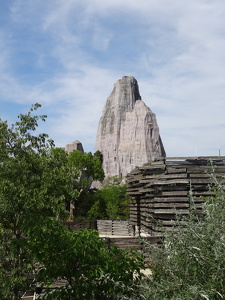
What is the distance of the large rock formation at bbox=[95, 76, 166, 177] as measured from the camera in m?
86.2

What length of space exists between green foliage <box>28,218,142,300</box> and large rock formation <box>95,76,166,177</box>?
3045 inches

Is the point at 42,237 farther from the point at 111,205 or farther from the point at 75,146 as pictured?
the point at 75,146

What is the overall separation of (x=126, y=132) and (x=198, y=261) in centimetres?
8655

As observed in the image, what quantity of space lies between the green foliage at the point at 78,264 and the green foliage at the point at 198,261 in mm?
970

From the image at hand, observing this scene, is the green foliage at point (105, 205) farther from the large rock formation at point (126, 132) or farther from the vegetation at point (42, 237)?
the large rock formation at point (126, 132)

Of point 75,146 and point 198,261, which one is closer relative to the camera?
point 198,261

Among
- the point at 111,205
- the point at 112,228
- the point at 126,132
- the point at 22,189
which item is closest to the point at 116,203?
the point at 111,205

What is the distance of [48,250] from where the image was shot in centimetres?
526

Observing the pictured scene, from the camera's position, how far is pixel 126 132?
89.9 m

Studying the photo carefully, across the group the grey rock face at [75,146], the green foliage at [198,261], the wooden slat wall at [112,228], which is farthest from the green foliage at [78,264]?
the grey rock face at [75,146]

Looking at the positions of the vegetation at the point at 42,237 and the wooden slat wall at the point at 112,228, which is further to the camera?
the wooden slat wall at the point at 112,228

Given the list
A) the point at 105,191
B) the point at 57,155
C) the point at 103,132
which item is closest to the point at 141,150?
the point at 103,132

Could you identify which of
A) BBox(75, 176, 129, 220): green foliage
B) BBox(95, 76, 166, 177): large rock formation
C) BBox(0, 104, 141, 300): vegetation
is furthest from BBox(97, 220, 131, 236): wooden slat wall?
BBox(95, 76, 166, 177): large rock formation

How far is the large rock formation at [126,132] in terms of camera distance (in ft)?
283
